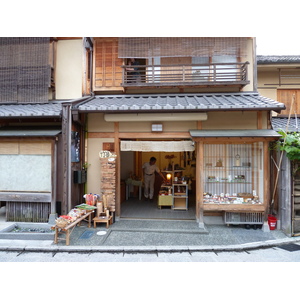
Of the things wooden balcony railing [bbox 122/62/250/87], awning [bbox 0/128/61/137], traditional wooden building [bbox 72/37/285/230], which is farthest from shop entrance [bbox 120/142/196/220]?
wooden balcony railing [bbox 122/62/250/87]

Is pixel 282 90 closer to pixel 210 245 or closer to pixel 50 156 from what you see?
pixel 210 245

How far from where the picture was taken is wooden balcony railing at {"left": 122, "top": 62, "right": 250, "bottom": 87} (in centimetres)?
866

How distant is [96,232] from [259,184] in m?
6.16

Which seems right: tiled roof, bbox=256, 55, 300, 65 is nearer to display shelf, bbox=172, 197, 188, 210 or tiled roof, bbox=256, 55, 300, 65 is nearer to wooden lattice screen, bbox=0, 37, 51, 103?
display shelf, bbox=172, 197, 188, 210

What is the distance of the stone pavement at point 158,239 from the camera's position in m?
6.14

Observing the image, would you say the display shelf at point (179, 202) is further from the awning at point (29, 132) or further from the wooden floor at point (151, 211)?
the awning at point (29, 132)

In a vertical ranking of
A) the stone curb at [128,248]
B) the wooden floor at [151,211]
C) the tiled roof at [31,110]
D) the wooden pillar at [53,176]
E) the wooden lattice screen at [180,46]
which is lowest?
the stone curb at [128,248]

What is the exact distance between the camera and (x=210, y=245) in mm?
6328

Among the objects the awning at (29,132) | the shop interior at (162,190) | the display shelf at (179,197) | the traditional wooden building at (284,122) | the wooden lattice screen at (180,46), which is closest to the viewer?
the traditional wooden building at (284,122)

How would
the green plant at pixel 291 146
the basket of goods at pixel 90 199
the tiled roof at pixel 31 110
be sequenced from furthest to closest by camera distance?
the basket of goods at pixel 90 199 → the tiled roof at pixel 31 110 → the green plant at pixel 291 146

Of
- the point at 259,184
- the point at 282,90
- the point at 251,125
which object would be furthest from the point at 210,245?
the point at 282,90

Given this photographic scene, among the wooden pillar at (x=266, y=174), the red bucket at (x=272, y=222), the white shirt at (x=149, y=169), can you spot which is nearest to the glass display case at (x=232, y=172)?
the wooden pillar at (x=266, y=174)

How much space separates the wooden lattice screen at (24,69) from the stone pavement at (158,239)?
6004mm

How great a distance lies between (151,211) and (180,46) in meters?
7.36
